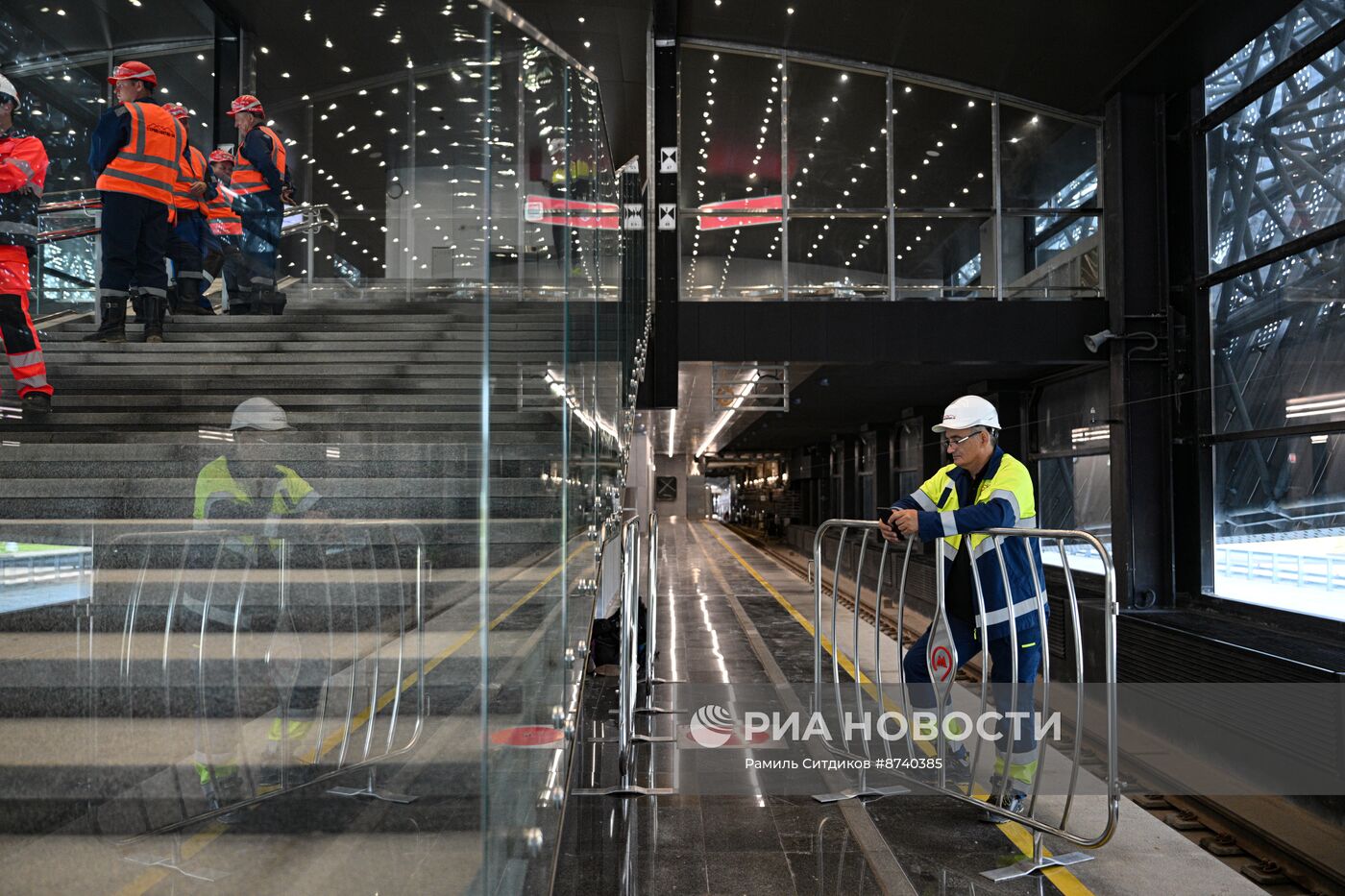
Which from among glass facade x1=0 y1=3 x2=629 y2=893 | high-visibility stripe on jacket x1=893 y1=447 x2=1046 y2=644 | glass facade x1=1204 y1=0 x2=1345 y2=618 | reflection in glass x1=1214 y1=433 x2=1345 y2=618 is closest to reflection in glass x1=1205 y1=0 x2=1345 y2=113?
glass facade x1=1204 y1=0 x2=1345 y2=618

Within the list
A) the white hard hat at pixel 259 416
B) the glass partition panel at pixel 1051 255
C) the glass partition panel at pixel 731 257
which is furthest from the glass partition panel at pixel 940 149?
the white hard hat at pixel 259 416

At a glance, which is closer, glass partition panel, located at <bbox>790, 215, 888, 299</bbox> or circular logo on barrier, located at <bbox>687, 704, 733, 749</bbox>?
circular logo on barrier, located at <bbox>687, 704, 733, 749</bbox>

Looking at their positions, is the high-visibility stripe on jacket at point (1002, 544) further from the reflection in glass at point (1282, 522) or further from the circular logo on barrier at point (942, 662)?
the reflection in glass at point (1282, 522)

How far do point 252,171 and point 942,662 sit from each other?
162 inches

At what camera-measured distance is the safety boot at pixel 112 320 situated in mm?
3348

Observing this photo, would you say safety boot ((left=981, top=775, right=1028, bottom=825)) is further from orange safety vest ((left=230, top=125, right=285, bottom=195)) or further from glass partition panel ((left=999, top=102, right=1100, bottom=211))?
glass partition panel ((left=999, top=102, right=1100, bottom=211))

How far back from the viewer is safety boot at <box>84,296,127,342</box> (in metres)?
3.35

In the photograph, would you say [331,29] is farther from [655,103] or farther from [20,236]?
[655,103]

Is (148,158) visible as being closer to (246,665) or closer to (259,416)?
(259,416)

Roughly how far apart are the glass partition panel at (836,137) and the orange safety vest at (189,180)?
30.2 ft

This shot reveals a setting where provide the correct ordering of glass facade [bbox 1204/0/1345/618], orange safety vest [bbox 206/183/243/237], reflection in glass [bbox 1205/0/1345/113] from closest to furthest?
orange safety vest [bbox 206/183/243/237] → glass facade [bbox 1204/0/1345/618] → reflection in glass [bbox 1205/0/1345/113]

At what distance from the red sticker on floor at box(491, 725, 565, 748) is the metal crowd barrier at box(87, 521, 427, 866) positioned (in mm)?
245

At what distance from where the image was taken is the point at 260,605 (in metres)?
2.70

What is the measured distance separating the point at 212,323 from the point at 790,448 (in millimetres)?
32510
